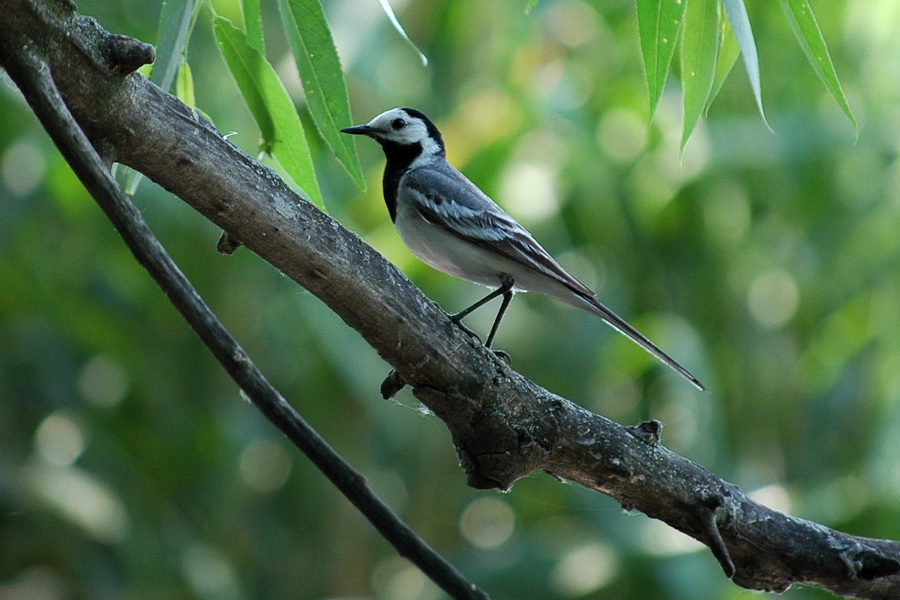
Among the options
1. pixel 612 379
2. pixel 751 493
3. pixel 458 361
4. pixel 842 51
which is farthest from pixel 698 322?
pixel 458 361

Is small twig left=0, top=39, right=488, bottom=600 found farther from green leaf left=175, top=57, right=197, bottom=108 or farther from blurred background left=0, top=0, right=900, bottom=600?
blurred background left=0, top=0, right=900, bottom=600

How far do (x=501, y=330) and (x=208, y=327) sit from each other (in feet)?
14.9

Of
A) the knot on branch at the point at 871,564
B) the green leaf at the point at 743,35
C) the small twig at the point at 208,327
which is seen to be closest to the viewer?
the small twig at the point at 208,327

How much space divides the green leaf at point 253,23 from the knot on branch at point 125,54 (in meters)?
0.35

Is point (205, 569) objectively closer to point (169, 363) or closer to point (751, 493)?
point (169, 363)

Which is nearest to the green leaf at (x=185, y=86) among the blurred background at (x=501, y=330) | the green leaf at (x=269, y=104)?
the green leaf at (x=269, y=104)

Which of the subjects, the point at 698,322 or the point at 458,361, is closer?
the point at 458,361

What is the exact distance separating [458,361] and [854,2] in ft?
16.8

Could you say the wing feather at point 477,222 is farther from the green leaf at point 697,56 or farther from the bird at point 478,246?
the green leaf at point 697,56

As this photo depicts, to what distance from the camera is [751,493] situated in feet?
16.1

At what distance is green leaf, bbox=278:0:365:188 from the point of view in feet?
5.53

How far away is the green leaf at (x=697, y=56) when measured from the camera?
1.63 m

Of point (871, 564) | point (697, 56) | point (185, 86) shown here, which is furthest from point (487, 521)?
point (697, 56)

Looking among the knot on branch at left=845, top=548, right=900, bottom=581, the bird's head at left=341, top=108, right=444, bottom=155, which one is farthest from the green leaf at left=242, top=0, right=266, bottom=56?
the knot on branch at left=845, top=548, right=900, bottom=581
